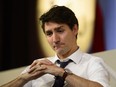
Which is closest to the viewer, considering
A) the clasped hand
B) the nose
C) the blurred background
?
the clasped hand

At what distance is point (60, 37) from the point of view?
1.58 meters

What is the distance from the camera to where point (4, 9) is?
2.26m

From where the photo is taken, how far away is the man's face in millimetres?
1566

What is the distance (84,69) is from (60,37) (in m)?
0.23

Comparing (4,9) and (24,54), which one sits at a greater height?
(4,9)

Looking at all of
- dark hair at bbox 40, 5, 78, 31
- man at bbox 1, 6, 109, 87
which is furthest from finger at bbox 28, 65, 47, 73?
dark hair at bbox 40, 5, 78, 31

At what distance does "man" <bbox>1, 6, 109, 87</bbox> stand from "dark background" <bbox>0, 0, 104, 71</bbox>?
0.55 metres

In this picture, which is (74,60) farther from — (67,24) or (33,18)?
(33,18)

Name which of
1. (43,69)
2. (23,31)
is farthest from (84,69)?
(23,31)

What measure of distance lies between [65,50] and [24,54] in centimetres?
72

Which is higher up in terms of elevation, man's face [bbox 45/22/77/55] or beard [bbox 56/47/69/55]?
man's face [bbox 45/22/77/55]

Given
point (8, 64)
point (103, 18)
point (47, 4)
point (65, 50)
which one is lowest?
point (8, 64)

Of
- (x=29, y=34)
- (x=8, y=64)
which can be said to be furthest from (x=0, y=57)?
(x=29, y=34)

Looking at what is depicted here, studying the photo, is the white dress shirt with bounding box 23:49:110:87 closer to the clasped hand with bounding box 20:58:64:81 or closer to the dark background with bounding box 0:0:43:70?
→ the clasped hand with bounding box 20:58:64:81
